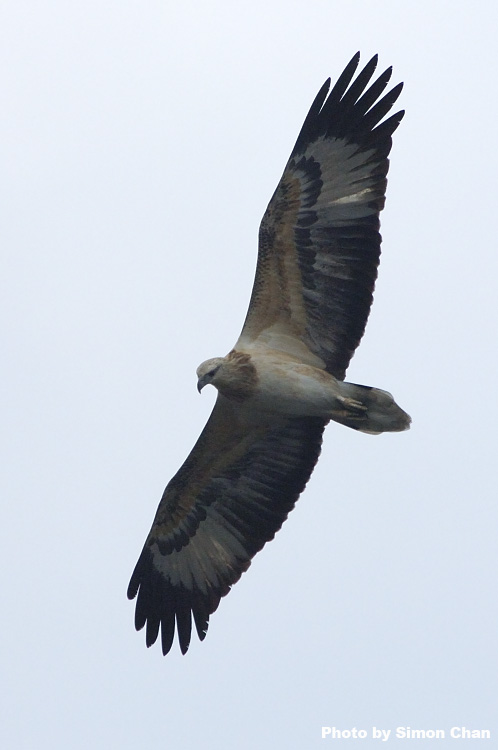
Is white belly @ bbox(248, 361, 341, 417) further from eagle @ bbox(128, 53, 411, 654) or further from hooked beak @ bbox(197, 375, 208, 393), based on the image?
hooked beak @ bbox(197, 375, 208, 393)

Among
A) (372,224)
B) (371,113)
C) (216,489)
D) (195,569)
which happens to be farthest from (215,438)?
(371,113)

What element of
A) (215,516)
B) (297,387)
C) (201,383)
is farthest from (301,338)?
(215,516)

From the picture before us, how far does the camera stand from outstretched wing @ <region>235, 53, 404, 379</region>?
13523 mm


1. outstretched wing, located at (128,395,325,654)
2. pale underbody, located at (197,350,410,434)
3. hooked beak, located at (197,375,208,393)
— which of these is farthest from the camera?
outstretched wing, located at (128,395,325,654)

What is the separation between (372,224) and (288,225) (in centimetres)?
86

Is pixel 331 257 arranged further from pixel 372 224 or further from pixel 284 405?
pixel 284 405

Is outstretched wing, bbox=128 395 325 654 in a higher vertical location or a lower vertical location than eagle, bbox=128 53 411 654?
lower

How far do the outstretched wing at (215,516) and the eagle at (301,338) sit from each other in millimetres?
16

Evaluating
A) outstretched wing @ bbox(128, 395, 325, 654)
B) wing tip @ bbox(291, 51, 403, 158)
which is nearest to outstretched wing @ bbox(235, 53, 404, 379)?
wing tip @ bbox(291, 51, 403, 158)

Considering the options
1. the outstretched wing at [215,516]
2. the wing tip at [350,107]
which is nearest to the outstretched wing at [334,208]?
the wing tip at [350,107]

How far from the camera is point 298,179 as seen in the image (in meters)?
13.6

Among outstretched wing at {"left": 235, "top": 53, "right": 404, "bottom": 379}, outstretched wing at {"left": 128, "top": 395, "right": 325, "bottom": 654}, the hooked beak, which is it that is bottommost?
outstretched wing at {"left": 128, "top": 395, "right": 325, "bottom": 654}

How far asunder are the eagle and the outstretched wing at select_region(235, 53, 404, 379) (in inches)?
0.4

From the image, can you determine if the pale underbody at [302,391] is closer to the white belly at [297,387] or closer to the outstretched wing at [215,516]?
the white belly at [297,387]
